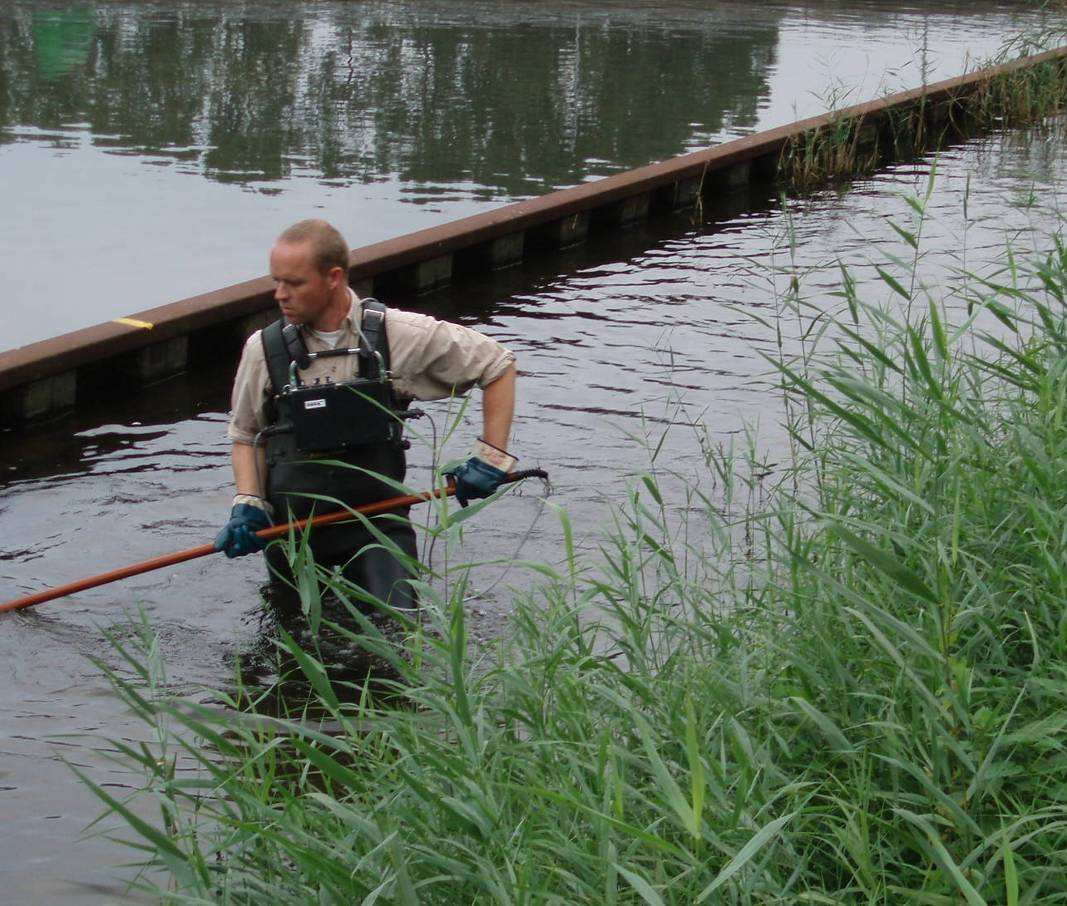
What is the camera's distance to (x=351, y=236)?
40.8ft

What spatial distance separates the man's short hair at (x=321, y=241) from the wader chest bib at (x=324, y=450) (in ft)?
0.70

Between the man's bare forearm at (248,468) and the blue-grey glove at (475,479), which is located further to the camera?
the man's bare forearm at (248,468)

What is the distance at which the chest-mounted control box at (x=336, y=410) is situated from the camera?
198 inches

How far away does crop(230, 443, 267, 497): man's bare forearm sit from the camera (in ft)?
17.4

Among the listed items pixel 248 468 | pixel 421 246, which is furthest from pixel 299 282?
pixel 421 246

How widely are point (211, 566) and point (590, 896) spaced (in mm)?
4018

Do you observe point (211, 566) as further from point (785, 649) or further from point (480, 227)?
point (480, 227)

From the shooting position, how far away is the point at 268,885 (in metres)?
3.19

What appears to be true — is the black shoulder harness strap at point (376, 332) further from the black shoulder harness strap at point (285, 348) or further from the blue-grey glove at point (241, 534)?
the blue-grey glove at point (241, 534)

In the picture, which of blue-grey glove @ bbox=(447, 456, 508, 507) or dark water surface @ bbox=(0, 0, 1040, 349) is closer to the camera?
blue-grey glove @ bbox=(447, 456, 508, 507)

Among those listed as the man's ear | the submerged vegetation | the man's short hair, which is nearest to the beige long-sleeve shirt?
the man's ear

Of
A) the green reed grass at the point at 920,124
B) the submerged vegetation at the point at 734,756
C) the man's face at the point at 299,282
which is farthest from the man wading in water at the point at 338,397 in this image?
the green reed grass at the point at 920,124

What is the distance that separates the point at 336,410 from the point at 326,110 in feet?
47.7

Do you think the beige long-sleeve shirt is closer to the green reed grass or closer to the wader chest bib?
the wader chest bib
